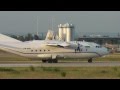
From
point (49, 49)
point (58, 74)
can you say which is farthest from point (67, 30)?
point (58, 74)

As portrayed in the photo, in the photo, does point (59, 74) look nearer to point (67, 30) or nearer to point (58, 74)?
point (58, 74)

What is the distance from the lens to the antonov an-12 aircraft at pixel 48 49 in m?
35.4

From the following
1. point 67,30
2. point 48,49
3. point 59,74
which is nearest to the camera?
point 59,74

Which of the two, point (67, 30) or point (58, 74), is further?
point (67, 30)

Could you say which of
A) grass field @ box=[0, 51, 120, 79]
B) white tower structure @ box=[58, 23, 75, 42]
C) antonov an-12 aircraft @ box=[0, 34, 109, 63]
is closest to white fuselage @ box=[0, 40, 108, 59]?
antonov an-12 aircraft @ box=[0, 34, 109, 63]

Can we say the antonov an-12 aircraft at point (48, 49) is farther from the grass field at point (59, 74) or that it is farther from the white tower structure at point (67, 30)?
the white tower structure at point (67, 30)

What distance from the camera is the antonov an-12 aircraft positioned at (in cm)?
3541

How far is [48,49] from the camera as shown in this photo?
3616cm

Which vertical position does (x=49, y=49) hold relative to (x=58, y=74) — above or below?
above

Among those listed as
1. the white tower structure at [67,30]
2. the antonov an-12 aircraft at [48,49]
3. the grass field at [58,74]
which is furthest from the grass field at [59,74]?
the white tower structure at [67,30]

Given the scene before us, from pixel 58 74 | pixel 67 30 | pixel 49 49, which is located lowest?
pixel 58 74
